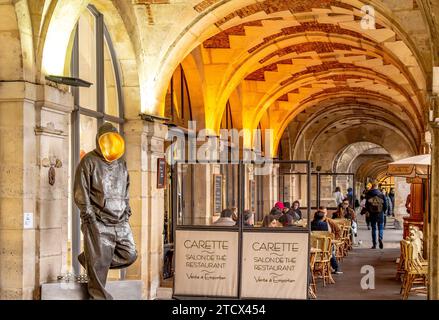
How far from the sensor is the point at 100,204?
663 centimetres

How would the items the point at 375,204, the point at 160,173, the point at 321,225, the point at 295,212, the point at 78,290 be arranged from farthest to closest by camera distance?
the point at 375,204 < the point at 295,212 < the point at 321,225 < the point at 160,173 < the point at 78,290

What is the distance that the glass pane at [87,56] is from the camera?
845 cm

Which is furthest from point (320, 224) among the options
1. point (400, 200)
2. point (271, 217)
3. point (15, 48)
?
point (400, 200)

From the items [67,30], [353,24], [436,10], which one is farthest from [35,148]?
[353,24]

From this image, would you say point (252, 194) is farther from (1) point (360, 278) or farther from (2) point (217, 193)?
(1) point (360, 278)

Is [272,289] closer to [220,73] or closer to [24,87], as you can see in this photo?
[24,87]

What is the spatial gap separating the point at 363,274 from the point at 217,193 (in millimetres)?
3364

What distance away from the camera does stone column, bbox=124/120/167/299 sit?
32.3ft

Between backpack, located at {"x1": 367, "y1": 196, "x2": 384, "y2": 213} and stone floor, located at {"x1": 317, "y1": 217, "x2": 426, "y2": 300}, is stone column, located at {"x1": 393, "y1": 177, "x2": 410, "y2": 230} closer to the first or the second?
stone floor, located at {"x1": 317, "y1": 217, "x2": 426, "y2": 300}

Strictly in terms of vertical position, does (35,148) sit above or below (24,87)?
below

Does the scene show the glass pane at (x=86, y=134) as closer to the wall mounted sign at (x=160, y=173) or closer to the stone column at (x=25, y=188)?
the stone column at (x=25, y=188)

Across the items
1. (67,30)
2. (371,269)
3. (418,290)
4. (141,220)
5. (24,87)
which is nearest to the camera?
(24,87)

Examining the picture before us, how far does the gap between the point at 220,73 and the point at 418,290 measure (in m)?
5.64

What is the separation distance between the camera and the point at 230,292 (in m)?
8.27
